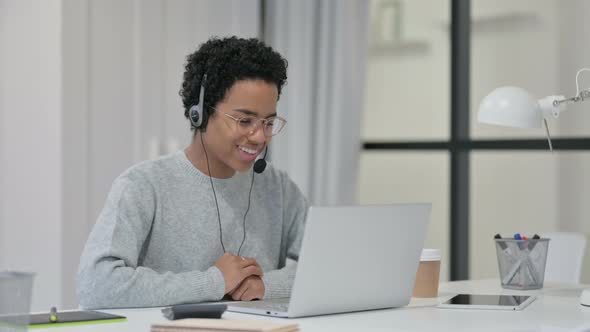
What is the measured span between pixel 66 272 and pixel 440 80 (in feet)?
5.86

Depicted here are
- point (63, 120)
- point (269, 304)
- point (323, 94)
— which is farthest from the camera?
point (323, 94)

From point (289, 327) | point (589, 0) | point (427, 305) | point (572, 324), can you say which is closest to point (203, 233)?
point (427, 305)

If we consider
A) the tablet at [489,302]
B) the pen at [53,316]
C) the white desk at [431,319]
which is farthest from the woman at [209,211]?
the tablet at [489,302]

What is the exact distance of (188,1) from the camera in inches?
148

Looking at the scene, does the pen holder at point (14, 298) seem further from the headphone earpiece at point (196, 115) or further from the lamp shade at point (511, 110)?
the lamp shade at point (511, 110)

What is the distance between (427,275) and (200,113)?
653 mm

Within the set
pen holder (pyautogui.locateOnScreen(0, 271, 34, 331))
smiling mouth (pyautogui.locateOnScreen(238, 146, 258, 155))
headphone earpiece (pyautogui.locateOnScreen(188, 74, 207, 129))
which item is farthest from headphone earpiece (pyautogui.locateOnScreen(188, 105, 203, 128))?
pen holder (pyautogui.locateOnScreen(0, 271, 34, 331))

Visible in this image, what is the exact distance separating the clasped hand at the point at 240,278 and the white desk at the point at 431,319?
18 centimetres

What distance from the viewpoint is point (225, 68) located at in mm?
2197

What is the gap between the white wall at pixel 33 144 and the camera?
3.32m

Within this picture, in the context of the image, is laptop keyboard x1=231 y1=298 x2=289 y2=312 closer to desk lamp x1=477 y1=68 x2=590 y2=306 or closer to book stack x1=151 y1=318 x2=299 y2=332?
book stack x1=151 y1=318 x2=299 y2=332

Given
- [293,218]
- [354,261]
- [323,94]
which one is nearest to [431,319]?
[354,261]

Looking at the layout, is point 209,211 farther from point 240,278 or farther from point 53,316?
point 53,316

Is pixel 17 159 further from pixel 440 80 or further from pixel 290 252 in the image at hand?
pixel 440 80
